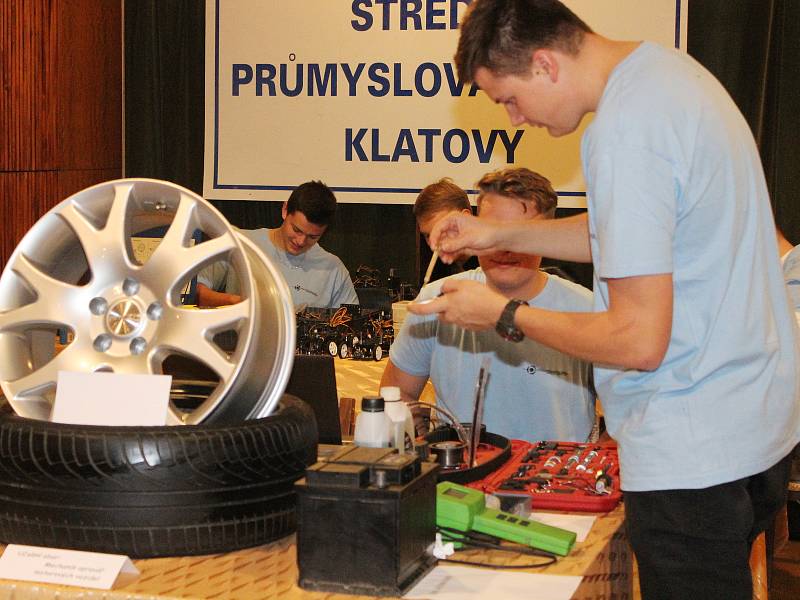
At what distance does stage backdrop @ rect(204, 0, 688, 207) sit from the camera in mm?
4902

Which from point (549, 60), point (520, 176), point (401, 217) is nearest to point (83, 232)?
point (549, 60)

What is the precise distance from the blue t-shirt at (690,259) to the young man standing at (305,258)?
316cm

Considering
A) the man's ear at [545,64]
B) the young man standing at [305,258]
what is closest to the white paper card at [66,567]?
the man's ear at [545,64]

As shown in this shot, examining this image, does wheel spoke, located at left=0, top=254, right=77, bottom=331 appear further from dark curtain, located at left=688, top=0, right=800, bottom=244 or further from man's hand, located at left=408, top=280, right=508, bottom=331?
dark curtain, located at left=688, top=0, right=800, bottom=244

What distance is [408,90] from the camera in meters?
5.00

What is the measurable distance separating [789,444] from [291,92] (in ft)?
12.9

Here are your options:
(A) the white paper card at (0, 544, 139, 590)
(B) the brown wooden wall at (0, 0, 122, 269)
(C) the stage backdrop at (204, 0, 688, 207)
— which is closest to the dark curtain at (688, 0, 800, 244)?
(C) the stage backdrop at (204, 0, 688, 207)

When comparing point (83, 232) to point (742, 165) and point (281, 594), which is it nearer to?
point (281, 594)

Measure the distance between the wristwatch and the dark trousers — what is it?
0.28 meters

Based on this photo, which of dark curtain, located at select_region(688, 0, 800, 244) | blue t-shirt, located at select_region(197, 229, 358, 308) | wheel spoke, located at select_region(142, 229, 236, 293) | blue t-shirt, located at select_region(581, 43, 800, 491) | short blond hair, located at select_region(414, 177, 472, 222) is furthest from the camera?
blue t-shirt, located at select_region(197, 229, 358, 308)

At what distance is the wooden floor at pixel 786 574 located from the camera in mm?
3859

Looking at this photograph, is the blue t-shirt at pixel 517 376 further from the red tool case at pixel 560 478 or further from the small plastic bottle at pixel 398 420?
the small plastic bottle at pixel 398 420

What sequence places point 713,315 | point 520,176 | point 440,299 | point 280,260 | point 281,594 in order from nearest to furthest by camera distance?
1. point 281,594
2. point 713,315
3. point 440,299
4. point 520,176
5. point 280,260

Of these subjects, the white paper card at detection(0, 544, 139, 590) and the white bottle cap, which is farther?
the white bottle cap
